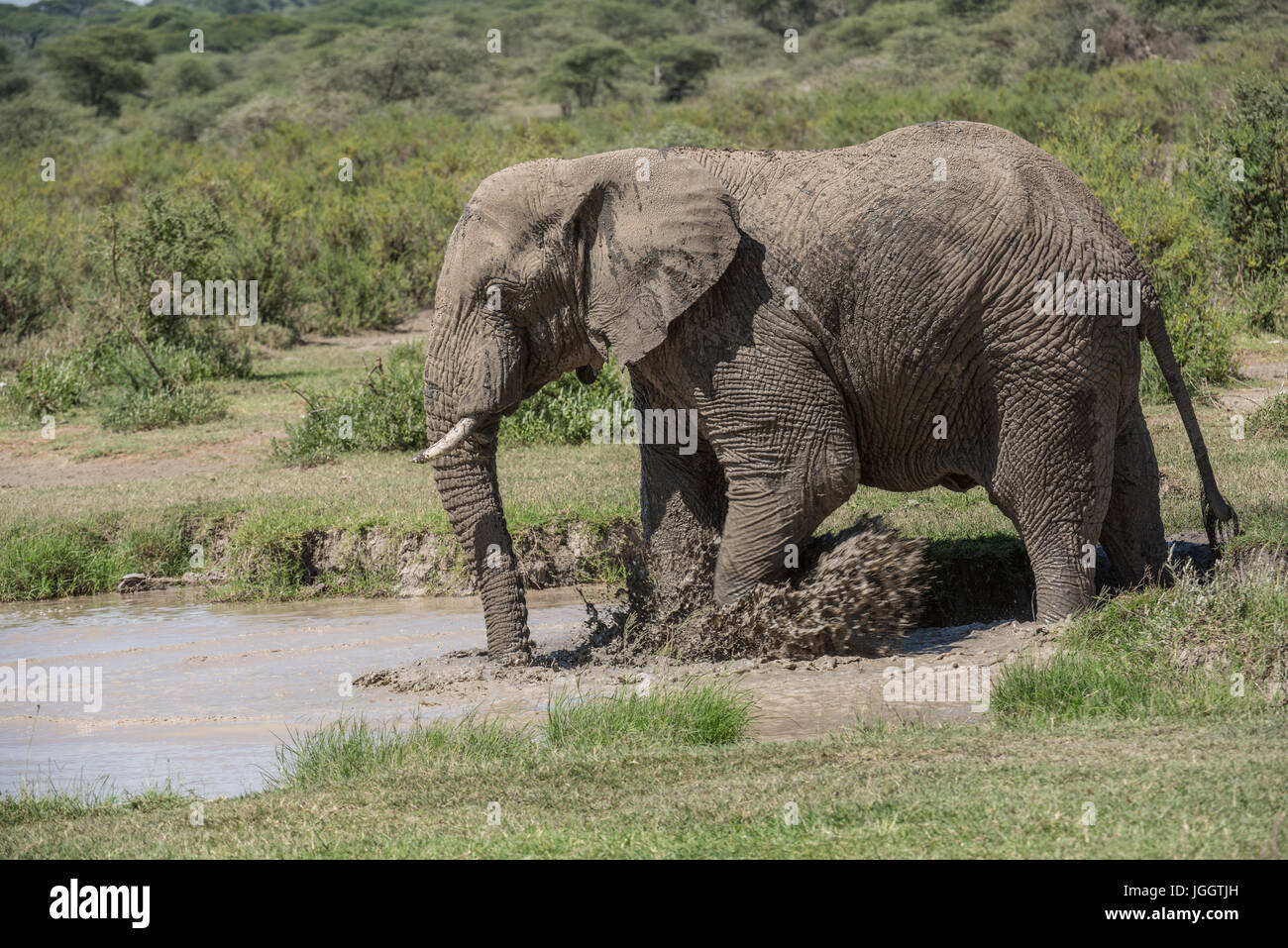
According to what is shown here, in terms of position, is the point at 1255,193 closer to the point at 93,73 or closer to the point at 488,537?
the point at 488,537

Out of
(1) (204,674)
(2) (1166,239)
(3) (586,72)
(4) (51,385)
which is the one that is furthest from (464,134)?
(1) (204,674)

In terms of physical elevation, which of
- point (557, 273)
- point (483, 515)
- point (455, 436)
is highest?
point (557, 273)

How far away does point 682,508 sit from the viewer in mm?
8273

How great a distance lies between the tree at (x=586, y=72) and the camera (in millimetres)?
45188

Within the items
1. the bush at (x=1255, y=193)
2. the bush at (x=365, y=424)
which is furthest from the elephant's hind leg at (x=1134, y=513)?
the bush at (x=1255, y=193)

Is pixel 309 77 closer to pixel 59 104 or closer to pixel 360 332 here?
pixel 59 104

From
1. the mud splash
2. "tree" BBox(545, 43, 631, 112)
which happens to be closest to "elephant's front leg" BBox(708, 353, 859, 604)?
the mud splash

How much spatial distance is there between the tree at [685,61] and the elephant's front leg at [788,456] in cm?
4035

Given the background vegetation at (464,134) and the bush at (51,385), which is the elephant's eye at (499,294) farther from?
the bush at (51,385)

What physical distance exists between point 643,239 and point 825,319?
97 centimetres

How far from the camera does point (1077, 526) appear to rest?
25.2 ft

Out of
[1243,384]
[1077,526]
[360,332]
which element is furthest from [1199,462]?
[360,332]

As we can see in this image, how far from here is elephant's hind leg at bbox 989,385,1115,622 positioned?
7.49m

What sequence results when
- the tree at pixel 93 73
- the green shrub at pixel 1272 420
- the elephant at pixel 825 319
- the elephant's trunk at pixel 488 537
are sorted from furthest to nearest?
the tree at pixel 93 73
the green shrub at pixel 1272 420
the elephant's trunk at pixel 488 537
the elephant at pixel 825 319
